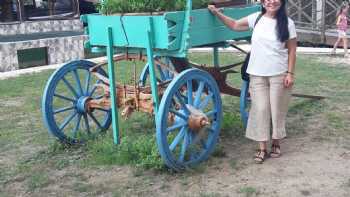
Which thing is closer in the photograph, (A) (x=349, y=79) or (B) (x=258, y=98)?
(B) (x=258, y=98)

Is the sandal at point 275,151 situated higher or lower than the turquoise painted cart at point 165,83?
lower

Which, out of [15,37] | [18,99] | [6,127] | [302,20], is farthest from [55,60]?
[302,20]

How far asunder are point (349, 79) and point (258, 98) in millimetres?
4416

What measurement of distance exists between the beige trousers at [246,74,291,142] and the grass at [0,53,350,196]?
1.24 ft

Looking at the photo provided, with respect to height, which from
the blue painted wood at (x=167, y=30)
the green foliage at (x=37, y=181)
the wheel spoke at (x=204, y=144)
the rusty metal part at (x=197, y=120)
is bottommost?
the green foliage at (x=37, y=181)

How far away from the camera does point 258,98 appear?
4.62 metres

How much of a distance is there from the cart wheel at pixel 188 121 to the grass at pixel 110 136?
162 millimetres

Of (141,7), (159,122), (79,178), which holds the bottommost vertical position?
(79,178)

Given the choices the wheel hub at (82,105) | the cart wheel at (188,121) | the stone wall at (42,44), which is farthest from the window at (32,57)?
the cart wheel at (188,121)

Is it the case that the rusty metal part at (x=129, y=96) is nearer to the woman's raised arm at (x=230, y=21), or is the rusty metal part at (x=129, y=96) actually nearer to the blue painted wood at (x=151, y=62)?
the blue painted wood at (x=151, y=62)

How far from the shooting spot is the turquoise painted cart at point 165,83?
432cm

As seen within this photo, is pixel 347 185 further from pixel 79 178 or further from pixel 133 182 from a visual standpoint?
pixel 79 178

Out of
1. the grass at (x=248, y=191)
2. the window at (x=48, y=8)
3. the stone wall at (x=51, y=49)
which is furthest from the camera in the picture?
the window at (x=48, y=8)

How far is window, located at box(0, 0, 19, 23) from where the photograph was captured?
12597 mm
